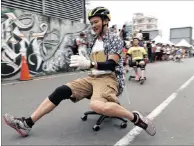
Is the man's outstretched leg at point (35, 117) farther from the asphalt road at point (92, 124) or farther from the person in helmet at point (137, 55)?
the person in helmet at point (137, 55)

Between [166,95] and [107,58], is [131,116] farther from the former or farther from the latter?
[166,95]

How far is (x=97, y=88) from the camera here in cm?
414

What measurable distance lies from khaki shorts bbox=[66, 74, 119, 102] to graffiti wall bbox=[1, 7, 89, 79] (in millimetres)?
7866

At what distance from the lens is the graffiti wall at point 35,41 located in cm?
1181

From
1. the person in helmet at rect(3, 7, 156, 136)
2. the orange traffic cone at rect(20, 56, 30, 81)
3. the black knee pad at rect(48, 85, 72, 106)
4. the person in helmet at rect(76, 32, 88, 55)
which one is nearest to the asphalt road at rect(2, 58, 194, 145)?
the person in helmet at rect(3, 7, 156, 136)

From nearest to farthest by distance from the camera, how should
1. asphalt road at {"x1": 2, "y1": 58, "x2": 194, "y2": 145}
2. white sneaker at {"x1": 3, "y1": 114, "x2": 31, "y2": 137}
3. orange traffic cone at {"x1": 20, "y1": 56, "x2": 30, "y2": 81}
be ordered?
1. asphalt road at {"x1": 2, "y1": 58, "x2": 194, "y2": 145}
2. white sneaker at {"x1": 3, "y1": 114, "x2": 31, "y2": 137}
3. orange traffic cone at {"x1": 20, "y1": 56, "x2": 30, "y2": 81}

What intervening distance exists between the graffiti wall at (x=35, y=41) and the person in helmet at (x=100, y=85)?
7.86 m

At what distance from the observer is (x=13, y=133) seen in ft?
13.9

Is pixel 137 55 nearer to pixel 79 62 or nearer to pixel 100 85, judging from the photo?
pixel 100 85

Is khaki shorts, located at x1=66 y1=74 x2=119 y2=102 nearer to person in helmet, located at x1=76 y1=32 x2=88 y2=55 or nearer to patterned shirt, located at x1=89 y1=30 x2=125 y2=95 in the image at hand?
patterned shirt, located at x1=89 y1=30 x2=125 y2=95

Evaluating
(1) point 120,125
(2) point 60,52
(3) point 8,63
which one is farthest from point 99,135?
(2) point 60,52

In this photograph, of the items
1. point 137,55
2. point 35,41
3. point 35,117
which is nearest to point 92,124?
point 35,117

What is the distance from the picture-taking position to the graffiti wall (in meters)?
11.8

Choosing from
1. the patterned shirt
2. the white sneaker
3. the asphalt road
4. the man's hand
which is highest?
the patterned shirt
